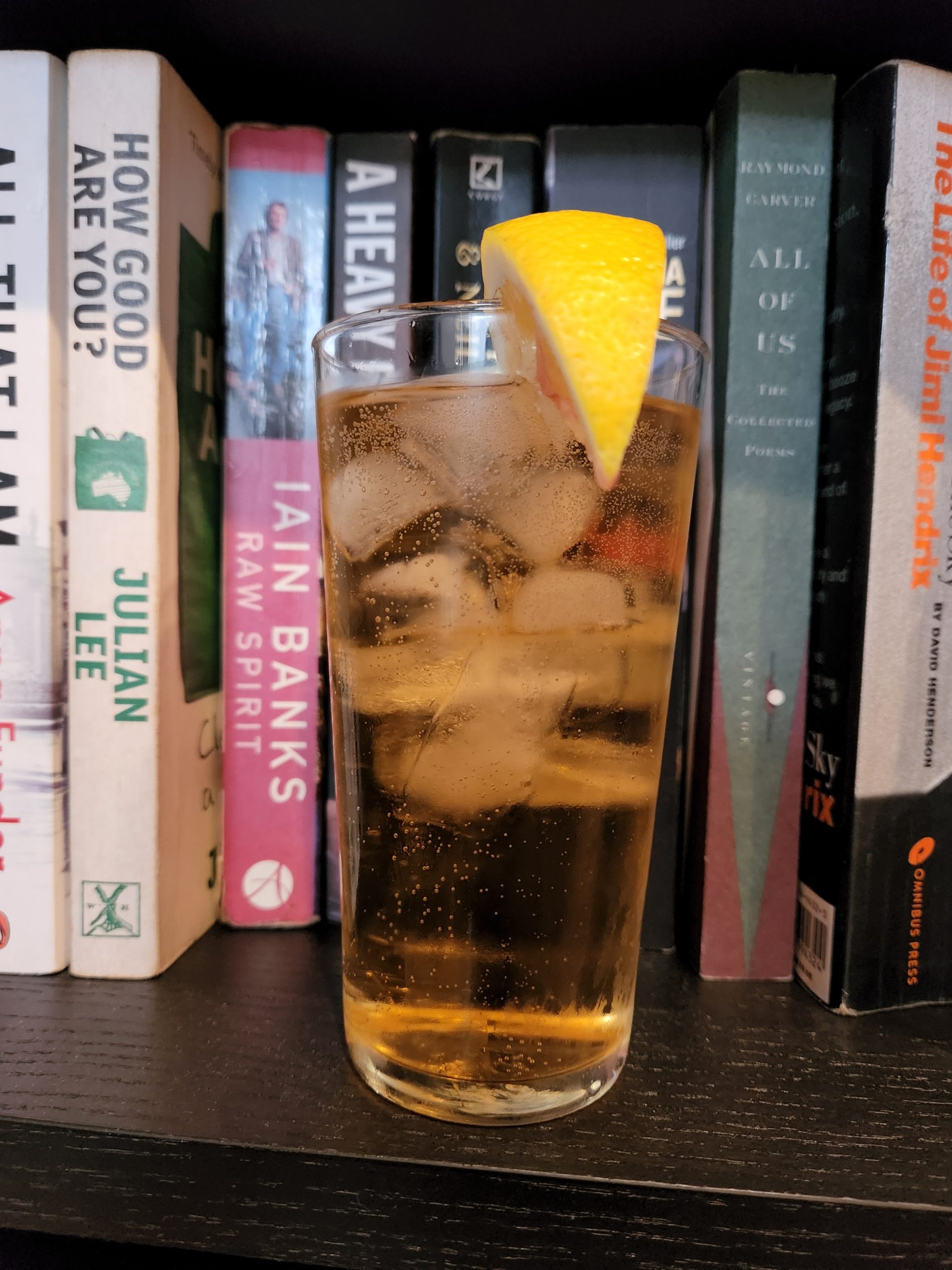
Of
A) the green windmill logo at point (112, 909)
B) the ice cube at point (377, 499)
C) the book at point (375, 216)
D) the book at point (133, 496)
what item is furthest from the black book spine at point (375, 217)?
the green windmill logo at point (112, 909)

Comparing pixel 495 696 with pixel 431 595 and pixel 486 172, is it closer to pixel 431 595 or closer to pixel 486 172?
pixel 431 595

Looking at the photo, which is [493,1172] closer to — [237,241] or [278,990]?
[278,990]

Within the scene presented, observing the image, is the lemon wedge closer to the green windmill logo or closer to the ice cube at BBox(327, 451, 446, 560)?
the ice cube at BBox(327, 451, 446, 560)

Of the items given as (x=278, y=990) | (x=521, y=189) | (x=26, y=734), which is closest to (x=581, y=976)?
(x=278, y=990)

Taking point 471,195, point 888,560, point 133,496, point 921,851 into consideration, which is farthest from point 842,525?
point 133,496

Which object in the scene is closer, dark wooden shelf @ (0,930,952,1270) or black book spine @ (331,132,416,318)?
dark wooden shelf @ (0,930,952,1270)

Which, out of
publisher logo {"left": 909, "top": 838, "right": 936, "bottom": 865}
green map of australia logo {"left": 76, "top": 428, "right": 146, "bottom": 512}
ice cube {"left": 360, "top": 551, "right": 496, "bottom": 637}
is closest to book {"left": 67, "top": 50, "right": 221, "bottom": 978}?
green map of australia logo {"left": 76, "top": 428, "right": 146, "bottom": 512}
